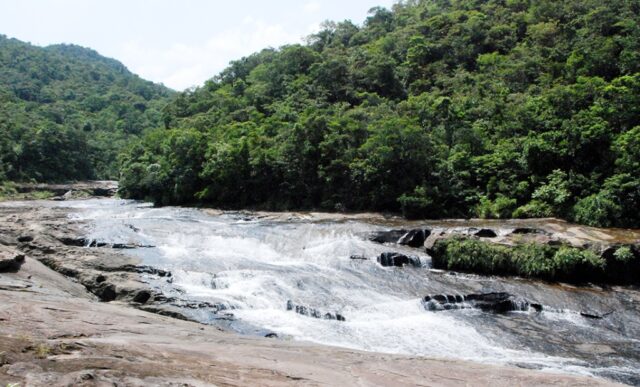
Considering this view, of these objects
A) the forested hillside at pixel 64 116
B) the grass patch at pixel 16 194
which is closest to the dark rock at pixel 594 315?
the grass patch at pixel 16 194

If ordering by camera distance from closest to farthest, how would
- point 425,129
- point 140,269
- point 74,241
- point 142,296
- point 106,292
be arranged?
point 142,296, point 106,292, point 140,269, point 74,241, point 425,129

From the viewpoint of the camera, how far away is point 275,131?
151 ft

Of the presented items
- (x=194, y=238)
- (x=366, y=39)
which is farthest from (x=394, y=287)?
(x=366, y=39)

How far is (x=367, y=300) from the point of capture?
1720 cm

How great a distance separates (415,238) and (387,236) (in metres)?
1.54

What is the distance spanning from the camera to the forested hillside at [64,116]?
65.3 meters

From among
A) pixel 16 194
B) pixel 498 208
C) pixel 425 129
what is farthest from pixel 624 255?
pixel 16 194

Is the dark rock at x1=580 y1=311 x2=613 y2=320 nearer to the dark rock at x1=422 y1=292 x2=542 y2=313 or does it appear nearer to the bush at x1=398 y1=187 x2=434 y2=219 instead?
the dark rock at x1=422 y1=292 x2=542 y2=313

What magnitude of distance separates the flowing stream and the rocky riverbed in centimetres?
9

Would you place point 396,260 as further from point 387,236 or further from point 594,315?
point 594,315

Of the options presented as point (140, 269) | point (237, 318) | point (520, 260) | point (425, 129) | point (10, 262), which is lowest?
point (237, 318)

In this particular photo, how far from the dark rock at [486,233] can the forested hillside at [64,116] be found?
185ft

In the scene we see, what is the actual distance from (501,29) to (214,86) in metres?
42.2

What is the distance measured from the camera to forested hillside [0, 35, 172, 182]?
65.3m
